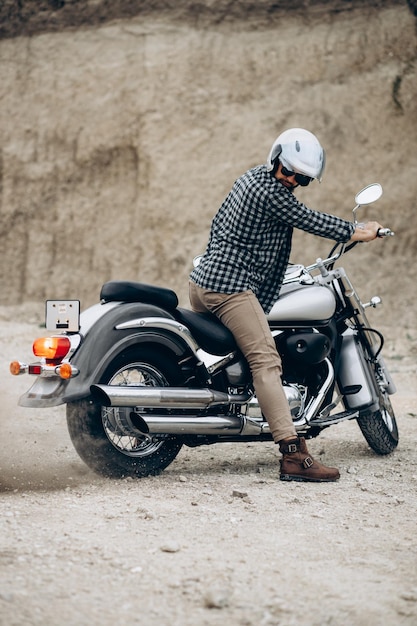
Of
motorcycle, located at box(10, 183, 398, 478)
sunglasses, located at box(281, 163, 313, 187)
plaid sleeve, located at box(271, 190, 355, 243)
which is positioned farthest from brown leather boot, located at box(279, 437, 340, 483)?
sunglasses, located at box(281, 163, 313, 187)

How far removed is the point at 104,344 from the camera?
5.39 meters

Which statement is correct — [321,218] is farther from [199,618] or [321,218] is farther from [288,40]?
[288,40]

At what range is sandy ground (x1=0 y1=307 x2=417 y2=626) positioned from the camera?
3434 mm

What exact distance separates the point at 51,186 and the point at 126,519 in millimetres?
10238

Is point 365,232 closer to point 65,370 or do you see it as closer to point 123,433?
point 123,433

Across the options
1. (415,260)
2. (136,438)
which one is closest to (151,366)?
(136,438)

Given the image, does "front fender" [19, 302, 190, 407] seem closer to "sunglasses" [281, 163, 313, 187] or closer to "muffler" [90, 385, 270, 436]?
"muffler" [90, 385, 270, 436]

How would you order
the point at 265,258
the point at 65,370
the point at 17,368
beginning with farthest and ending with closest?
the point at 265,258 < the point at 17,368 < the point at 65,370

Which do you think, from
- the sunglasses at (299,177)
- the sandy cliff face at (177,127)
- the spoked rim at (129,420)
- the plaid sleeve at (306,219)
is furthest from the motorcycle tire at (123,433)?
the sandy cliff face at (177,127)

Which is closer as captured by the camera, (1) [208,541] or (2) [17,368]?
(1) [208,541]

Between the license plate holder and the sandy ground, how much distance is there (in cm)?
89

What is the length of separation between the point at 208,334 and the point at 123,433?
776 mm

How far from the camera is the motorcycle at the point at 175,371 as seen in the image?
5328mm

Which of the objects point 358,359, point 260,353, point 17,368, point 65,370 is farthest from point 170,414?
point 358,359
